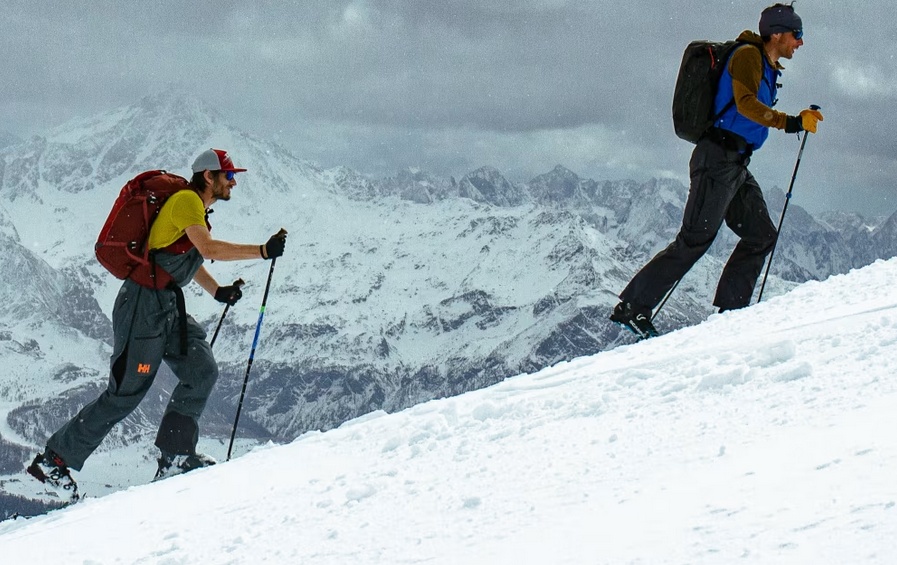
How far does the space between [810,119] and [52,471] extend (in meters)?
7.49

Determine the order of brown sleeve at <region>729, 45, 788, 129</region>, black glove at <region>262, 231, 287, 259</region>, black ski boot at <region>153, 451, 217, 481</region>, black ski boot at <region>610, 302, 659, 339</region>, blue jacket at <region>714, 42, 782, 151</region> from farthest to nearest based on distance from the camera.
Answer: black ski boot at <region>610, 302, 659, 339</region> → blue jacket at <region>714, 42, 782, 151</region> → brown sleeve at <region>729, 45, 788, 129</region> → black ski boot at <region>153, 451, 217, 481</region> → black glove at <region>262, 231, 287, 259</region>

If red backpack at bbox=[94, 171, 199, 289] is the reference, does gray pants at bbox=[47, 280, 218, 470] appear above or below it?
below

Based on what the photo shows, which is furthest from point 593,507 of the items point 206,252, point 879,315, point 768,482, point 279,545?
point 206,252

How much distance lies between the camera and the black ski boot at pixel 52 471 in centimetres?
655

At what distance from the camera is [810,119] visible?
25.1 feet

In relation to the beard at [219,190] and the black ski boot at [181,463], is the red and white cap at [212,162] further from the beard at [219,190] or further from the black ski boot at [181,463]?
the black ski boot at [181,463]

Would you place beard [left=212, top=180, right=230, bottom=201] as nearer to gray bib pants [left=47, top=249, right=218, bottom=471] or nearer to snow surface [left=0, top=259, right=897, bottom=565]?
gray bib pants [left=47, top=249, right=218, bottom=471]

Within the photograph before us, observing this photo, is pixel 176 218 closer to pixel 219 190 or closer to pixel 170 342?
pixel 219 190

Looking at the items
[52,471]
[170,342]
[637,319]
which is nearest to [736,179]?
[637,319]

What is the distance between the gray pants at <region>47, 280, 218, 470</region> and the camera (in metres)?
6.38

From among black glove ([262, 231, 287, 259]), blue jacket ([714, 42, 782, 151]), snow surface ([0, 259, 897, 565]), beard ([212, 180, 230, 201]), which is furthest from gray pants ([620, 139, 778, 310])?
beard ([212, 180, 230, 201])

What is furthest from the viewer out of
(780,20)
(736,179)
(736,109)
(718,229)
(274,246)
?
(718,229)

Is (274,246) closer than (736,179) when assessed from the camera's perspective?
Yes

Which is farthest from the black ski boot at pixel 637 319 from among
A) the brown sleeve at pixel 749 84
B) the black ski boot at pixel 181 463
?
the black ski boot at pixel 181 463
